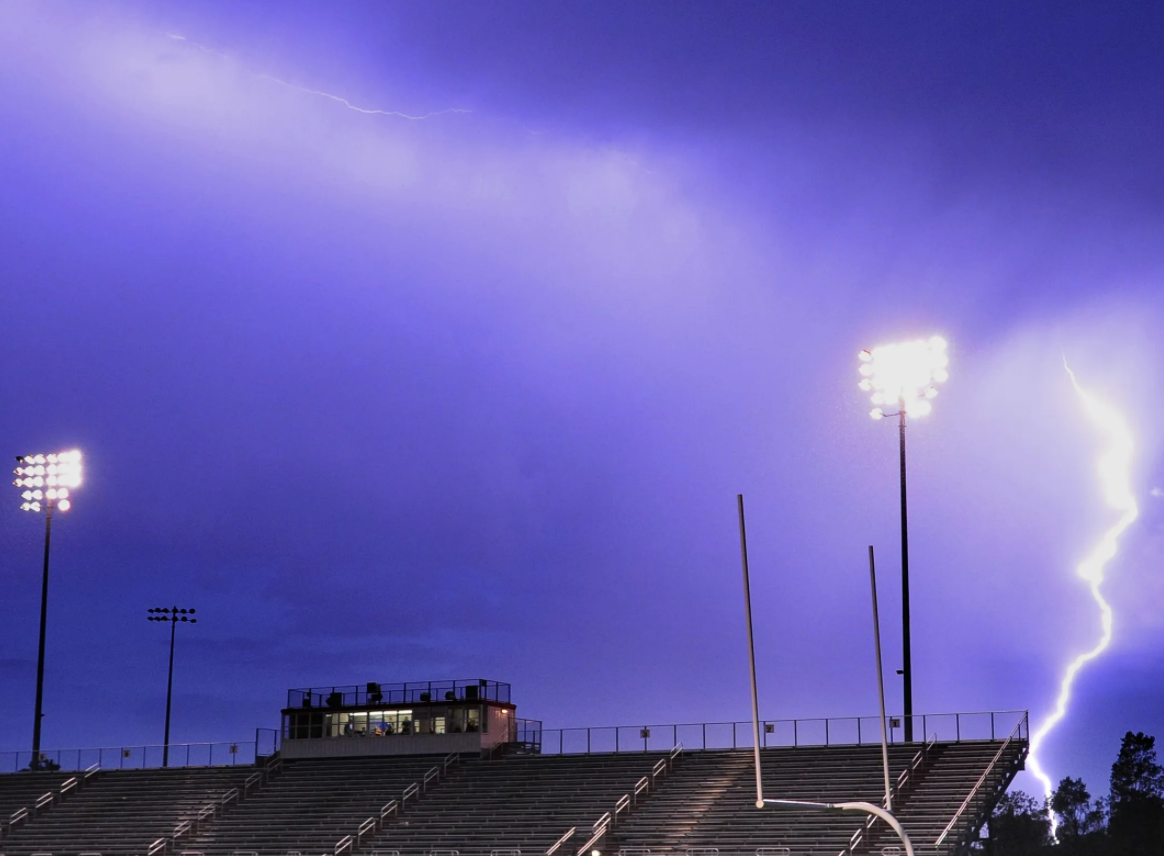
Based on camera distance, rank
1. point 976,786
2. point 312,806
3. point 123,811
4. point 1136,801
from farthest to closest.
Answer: point 1136,801 < point 123,811 < point 312,806 < point 976,786

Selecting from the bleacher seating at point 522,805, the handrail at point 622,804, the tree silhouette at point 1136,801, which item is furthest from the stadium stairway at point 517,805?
the tree silhouette at point 1136,801

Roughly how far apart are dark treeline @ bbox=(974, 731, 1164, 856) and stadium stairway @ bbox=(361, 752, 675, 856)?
19247 mm

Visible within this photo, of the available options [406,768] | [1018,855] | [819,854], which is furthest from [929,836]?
[1018,855]

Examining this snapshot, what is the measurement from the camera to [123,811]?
51812mm

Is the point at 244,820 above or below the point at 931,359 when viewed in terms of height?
below

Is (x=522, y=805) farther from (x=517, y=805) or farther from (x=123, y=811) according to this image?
(x=123, y=811)

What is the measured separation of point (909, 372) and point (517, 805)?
719 inches

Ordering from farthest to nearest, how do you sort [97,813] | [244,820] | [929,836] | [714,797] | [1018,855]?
1. [1018,855]
2. [97,813]
3. [244,820]
4. [714,797]
5. [929,836]

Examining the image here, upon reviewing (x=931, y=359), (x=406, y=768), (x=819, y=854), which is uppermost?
(x=931, y=359)

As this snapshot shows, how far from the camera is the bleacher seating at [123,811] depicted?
160 feet

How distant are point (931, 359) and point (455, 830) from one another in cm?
2057

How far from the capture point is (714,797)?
4319cm

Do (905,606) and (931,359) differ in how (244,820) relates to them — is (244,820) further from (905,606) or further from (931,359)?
(931,359)

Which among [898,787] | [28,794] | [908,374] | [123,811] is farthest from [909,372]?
[28,794]
